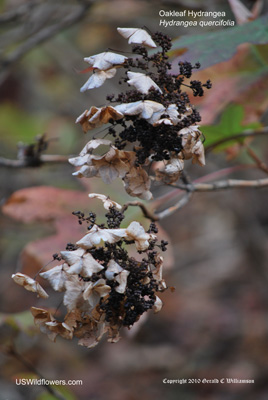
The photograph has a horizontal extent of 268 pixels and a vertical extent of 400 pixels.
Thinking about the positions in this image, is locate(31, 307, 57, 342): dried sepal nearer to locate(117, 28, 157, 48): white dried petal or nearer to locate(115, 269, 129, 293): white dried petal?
locate(115, 269, 129, 293): white dried petal

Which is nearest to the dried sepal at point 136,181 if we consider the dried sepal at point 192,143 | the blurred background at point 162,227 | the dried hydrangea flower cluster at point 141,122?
the dried hydrangea flower cluster at point 141,122

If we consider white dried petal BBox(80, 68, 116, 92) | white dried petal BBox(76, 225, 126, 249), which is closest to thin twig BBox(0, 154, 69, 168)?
white dried petal BBox(80, 68, 116, 92)

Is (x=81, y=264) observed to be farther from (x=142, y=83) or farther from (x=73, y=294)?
(x=142, y=83)

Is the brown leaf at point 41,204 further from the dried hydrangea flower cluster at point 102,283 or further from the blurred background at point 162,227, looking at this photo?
the dried hydrangea flower cluster at point 102,283

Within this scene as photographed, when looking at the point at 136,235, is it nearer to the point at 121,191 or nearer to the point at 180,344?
the point at 121,191

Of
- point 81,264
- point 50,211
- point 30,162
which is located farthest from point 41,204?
point 81,264

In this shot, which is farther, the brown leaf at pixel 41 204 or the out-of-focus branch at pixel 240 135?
the brown leaf at pixel 41 204
